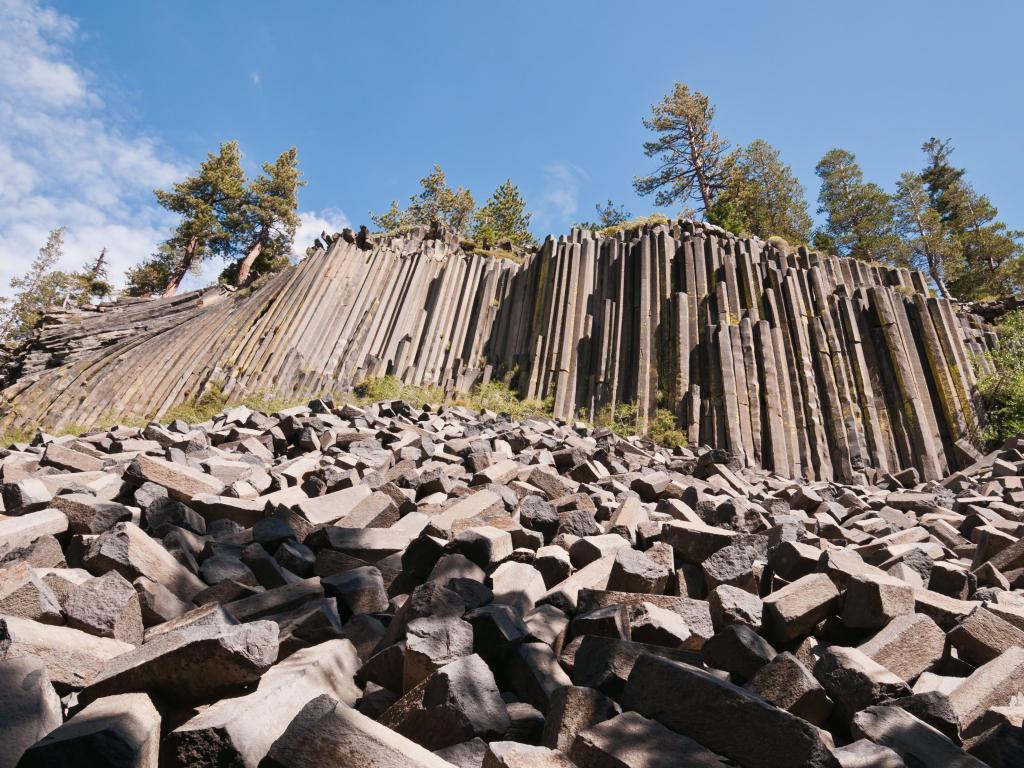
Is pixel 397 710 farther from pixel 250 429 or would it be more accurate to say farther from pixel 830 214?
pixel 830 214

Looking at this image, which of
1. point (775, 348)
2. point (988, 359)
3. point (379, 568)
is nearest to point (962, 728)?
point (379, 568)

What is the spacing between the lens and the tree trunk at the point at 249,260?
31.6 metres

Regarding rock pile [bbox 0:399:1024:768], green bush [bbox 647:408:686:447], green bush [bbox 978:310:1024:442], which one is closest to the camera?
rock pile [bbox 0:399:1024:768]

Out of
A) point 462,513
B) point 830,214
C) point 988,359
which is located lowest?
point 462,513

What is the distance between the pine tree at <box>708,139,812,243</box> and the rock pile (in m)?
25.9

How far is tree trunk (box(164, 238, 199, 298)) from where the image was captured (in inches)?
1278

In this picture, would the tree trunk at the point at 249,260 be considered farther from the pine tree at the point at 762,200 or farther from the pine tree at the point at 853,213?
the pine tree at the point at 853,213

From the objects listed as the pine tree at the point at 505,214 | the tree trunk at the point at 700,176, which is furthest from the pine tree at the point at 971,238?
the pine tree at the point at 505,214

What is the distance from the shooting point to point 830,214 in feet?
115

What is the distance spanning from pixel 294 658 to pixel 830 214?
4066 centimetres

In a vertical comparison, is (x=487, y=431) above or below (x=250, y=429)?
above

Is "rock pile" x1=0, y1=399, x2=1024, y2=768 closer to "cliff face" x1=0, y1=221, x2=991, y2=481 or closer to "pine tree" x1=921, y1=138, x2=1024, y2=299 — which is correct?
"cliff face" x1=0, y1=221, x2=991, y2=481

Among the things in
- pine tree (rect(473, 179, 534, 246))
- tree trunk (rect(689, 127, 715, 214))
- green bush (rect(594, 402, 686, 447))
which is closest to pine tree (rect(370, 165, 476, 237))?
pine tree (rect(473, 179, 534, 246))

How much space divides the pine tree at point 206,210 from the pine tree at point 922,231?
127 ft
